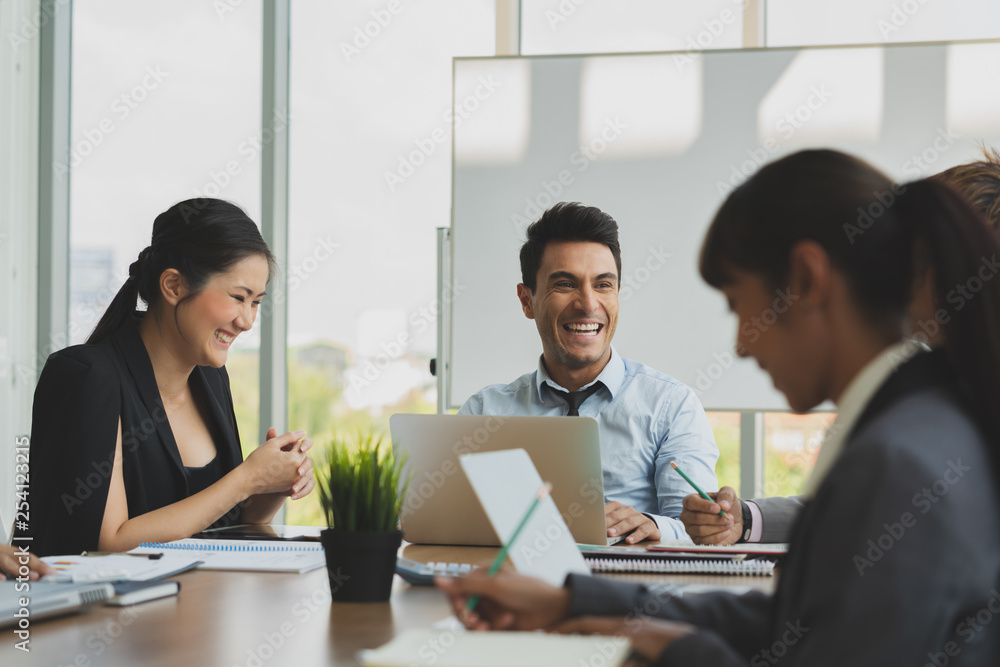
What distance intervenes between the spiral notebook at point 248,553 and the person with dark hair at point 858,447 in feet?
2.32

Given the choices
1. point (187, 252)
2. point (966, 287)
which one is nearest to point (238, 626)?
point (966, 287)

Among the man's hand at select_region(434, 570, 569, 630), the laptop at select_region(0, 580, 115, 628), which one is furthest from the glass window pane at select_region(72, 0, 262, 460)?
the man's hand at select_region(434, 570, 569, 630)

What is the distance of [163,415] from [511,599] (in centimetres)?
143

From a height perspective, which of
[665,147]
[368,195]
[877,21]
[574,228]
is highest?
[877,21]

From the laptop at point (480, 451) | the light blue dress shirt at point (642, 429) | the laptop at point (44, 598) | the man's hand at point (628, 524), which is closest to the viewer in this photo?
the laptop at point (44, 598)

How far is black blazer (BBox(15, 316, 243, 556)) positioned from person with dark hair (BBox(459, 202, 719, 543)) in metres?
0.79

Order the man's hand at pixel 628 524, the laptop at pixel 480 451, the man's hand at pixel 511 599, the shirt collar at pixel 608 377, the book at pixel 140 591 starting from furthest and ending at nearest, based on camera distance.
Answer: the shirt collar at pixel 608 377
the man's hand at pixel 628 524
the laptop at pixel 480 451
the book at pixel 140 591
the man's hand at pixel 511 599

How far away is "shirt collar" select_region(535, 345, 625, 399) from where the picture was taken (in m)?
2.41

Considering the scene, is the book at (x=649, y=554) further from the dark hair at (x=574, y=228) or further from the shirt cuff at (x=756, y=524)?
the dark hair at (x=574, y=228)

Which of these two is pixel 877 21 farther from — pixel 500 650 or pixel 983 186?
pixel 500 650

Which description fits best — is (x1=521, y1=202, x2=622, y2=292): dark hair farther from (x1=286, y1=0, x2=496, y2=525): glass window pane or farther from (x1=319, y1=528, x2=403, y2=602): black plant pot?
(x1=319, y1=528, x2=403, y2=602): black plant pot

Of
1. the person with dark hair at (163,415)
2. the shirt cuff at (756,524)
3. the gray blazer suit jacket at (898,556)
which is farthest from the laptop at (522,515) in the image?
the person with dark hair at (163,415)

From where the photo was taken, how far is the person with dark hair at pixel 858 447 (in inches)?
24.4

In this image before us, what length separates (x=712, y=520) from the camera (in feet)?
5.44
